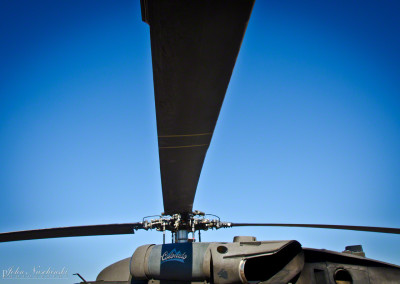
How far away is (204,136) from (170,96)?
0.74 metres

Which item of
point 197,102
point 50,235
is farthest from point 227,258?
point 50,235

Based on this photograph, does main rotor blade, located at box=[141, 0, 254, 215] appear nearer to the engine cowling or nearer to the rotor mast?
the engine cowling

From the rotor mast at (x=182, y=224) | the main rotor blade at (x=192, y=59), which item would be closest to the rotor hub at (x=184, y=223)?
the rotor mast at (x=182, y=224)

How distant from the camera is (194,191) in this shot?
445cm

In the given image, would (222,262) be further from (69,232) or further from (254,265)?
(69,232)

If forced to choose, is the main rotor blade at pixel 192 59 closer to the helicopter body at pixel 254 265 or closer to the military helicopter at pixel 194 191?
the military helicopter at pixel 194 191

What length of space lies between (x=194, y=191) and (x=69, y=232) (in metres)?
3.11

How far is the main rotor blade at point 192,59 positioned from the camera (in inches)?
55.1

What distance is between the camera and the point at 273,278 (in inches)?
158

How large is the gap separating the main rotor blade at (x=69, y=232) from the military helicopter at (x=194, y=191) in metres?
0.02

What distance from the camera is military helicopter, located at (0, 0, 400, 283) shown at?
1.48 m

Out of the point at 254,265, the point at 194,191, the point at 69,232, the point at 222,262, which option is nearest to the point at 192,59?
the point at 194,191

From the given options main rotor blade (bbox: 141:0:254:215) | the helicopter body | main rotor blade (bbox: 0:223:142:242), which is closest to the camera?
main rotor blade (bbox: 141:0:254:215)

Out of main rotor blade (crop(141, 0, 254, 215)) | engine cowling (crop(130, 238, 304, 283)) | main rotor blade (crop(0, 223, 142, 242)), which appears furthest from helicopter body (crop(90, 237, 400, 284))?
main rotor blade (crop(141, 0, 254, 215))
